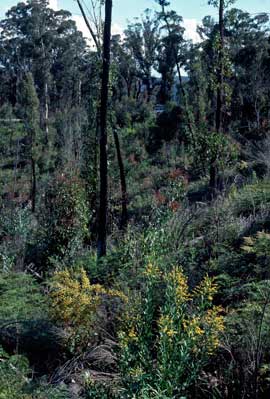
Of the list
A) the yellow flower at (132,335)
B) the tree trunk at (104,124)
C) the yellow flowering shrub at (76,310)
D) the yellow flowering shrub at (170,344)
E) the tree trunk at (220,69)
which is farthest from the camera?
the tree trunk at (220,69)

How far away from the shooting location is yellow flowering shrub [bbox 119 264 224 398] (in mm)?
5348

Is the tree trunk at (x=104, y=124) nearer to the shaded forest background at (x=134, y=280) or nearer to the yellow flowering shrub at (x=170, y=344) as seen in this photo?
the shaded forest background at (x=134, y=280)

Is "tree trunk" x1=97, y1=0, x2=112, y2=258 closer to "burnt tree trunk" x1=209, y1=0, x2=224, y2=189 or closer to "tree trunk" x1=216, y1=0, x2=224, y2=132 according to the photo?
"burnt tree trunk" x1=209, y1=0, x2=224, y2=189

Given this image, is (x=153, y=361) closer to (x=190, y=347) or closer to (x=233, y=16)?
(x=190, y=347)

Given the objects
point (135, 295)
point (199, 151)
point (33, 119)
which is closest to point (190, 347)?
point (135, 295)

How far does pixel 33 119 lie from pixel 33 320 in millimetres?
27077

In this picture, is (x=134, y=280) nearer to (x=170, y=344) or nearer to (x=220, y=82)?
(x=170, y=344)

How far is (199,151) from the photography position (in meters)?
16.9

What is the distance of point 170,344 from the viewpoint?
541 centimetres

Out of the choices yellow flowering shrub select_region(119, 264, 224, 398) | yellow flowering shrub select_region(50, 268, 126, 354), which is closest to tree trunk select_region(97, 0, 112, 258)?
yellow flowering shrub select_region(50, 268, 126, 354)


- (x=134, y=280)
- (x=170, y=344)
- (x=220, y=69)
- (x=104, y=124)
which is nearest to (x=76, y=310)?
(x=134, y=280)

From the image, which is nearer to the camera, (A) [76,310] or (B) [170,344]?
(B) [170,344]

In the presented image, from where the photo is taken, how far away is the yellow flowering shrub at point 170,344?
535 centimetres

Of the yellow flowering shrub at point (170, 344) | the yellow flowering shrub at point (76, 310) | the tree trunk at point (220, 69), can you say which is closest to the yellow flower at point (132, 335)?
the yellow flowering shrub at point (170, 344)
